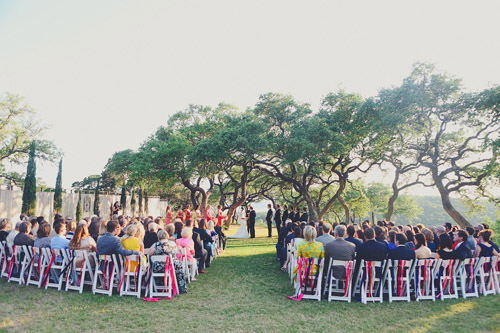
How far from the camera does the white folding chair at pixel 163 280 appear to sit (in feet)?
18.6

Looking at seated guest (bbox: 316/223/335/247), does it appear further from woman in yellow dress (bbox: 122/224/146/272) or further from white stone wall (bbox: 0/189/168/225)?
white stone wall (bbox: 0/189/168/225)

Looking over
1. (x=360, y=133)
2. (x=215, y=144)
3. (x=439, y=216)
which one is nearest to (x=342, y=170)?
(x=360, y=133)

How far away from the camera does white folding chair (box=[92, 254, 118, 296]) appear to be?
222 inches

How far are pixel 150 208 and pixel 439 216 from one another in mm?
103152

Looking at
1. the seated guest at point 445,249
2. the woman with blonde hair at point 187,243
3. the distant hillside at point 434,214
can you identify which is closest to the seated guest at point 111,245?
the woman with blonde hair at point 187,243

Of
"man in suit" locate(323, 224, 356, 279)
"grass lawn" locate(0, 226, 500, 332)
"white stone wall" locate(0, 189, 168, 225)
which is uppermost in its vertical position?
"white stone wall" locate(0, 189, 168, 225)

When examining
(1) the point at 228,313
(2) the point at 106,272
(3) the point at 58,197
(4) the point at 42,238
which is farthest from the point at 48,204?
(1) the point at 228,313

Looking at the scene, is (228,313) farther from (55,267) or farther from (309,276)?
(55,267)

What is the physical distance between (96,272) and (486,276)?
25.6 ft

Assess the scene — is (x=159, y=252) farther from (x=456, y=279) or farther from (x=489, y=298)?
(x=489, y=298)

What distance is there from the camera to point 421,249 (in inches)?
230

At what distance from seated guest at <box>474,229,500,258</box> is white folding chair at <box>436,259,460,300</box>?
0.78m

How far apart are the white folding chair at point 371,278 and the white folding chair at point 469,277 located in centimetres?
161

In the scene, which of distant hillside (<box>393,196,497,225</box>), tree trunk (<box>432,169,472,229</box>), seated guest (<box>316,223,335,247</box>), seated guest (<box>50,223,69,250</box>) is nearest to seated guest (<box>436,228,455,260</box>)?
seated guest (<box>316,223,335,247</box>)
